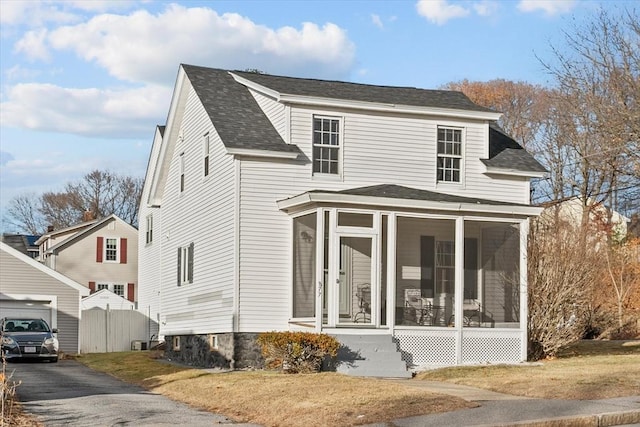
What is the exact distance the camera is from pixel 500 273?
25.4m

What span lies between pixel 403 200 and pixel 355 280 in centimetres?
244

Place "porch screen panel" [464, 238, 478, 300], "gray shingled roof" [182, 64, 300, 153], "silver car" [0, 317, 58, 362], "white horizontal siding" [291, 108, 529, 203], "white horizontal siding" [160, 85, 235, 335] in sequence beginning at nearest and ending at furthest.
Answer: "gray shingled roof" [182, 64, 300, 153]
"white horizontal siding" [160, 85, 235, 335]
"white horizontal siding" [291, 108, 529, 203]
"porch screen panel" [464, 238, 478, 300]
"silver car" [0, 317, 58, 362]

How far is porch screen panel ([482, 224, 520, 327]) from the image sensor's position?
25.2 m

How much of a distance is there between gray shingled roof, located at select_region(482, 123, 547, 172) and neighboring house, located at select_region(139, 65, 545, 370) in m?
0.07

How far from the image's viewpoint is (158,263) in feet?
116

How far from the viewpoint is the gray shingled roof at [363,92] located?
25375mm

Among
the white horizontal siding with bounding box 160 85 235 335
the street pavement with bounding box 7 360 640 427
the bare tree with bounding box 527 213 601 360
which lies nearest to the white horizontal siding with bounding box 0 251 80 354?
the white horizontal siding with bounding box 160 85 235 335

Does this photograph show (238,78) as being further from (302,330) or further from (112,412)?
(112,412)

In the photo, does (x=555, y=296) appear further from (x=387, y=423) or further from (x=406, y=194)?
(x=387, y=423)

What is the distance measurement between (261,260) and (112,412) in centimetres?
866

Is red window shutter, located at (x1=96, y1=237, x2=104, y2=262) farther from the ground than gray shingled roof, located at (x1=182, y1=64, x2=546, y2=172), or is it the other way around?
gray shingled roof, located at (x1=182, y1=64, x2=546, y2=172)

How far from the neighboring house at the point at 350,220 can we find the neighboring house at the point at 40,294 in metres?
11.5

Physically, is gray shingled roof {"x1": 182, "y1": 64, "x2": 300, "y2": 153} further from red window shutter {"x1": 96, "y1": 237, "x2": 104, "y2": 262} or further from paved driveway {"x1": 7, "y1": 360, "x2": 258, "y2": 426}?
red window shutter {"x1": 96, "y1": 237, "x2": 104, "y2": 262}

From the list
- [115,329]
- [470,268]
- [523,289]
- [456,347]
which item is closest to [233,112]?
[470,268]
